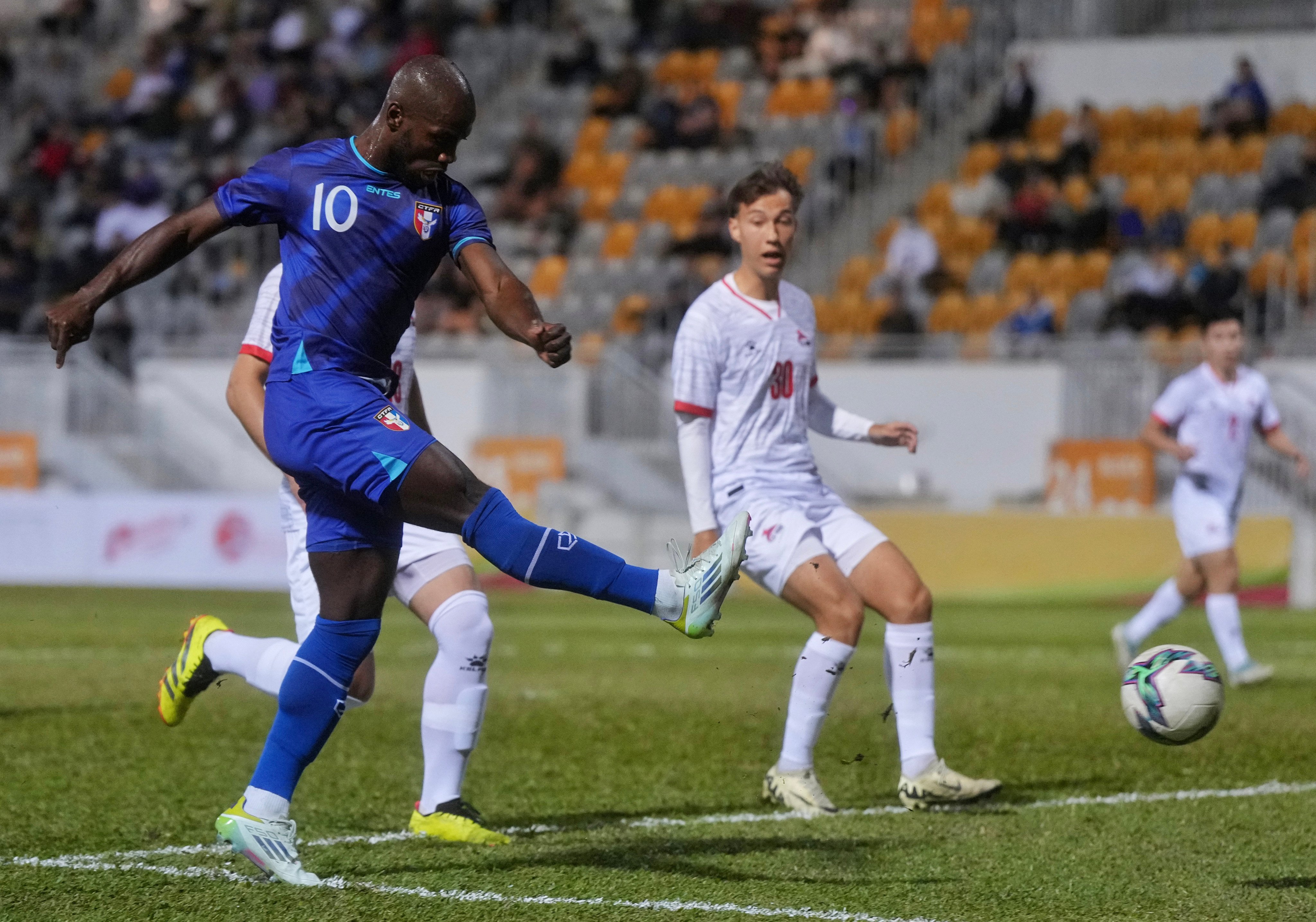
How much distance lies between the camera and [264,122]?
2934 centimetres

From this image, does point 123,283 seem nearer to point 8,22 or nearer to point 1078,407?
point 1078,407

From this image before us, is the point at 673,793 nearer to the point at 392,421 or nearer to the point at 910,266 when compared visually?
the point at 392,421

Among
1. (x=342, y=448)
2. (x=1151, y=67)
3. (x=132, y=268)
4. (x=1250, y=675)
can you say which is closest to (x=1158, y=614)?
(x=1250, y=675)

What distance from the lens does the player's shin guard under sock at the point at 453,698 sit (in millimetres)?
6211

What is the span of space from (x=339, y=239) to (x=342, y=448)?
62 cm

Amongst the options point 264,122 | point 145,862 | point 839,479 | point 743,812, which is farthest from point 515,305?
point 264,122

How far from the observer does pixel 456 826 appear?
6.10 metres

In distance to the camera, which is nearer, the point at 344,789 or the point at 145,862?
the point at 145,862

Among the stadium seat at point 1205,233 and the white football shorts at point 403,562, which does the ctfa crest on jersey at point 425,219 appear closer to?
the white football shorts at point 403,562

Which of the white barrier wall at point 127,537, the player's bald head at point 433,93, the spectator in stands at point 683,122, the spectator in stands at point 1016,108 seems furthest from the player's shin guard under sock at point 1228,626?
the spectator in stands at point 683,122

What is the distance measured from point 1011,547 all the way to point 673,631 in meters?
4.07

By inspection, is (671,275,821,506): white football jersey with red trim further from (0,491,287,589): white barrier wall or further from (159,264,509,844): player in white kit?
(0,491,287,589): white barrier wall

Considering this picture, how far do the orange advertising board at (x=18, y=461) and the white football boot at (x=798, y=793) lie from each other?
57.8 feet

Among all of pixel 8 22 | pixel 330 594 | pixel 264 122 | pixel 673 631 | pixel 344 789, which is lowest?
pixel 673 631
